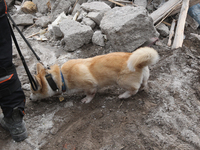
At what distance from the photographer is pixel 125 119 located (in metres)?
2.77

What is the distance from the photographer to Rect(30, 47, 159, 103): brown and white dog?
286 cm

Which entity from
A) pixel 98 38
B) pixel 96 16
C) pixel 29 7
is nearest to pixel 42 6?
pixel 29 7

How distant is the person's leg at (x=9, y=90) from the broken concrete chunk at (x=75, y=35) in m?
2.74

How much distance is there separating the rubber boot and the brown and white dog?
67 centimetres

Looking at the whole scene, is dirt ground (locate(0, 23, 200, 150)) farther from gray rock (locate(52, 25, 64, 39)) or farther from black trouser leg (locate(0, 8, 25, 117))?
gray rock (locate(52, 25, 64, 39))

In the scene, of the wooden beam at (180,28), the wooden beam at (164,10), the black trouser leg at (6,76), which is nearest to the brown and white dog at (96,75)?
the black trouser leg at (6,76)

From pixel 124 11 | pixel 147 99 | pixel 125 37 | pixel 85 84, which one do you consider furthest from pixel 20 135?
pixel 124 11

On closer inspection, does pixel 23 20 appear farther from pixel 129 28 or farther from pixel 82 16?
pixel 129 28

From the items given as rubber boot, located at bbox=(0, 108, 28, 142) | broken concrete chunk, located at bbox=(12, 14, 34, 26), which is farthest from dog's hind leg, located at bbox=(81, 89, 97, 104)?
broken concrete chunk, located at bbox=(12, 14, 34, 26)

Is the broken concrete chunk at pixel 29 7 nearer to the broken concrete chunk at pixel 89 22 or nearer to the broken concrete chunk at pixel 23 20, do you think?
the broken concrete chunk at pixel 23 20

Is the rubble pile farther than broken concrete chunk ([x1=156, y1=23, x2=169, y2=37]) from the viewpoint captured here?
No

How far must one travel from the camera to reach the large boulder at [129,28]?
415 centimetres

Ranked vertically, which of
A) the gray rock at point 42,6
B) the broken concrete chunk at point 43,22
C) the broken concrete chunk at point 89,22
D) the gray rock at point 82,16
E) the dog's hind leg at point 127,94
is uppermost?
the gray rock at point 42,6

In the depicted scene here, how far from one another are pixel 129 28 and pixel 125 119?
2.43m
